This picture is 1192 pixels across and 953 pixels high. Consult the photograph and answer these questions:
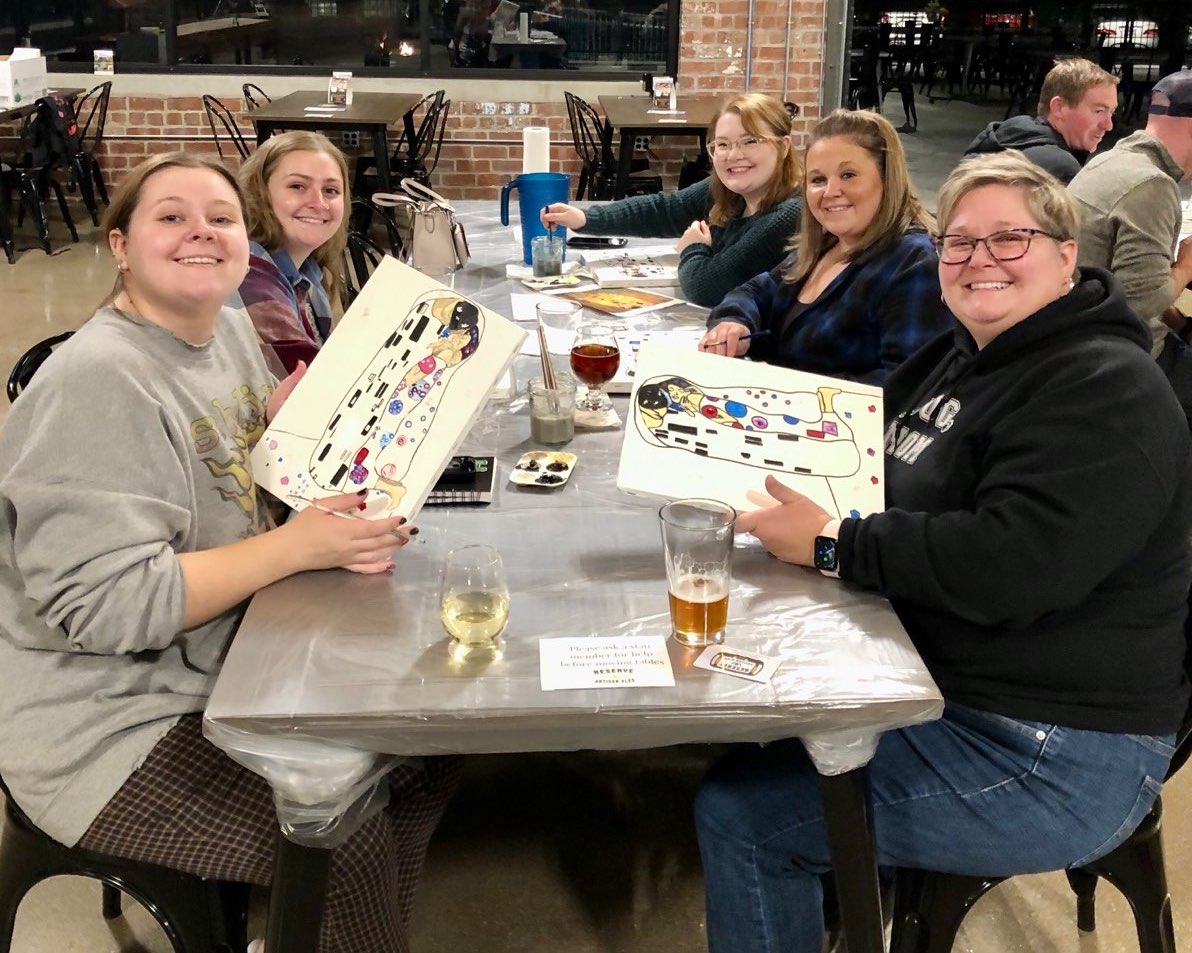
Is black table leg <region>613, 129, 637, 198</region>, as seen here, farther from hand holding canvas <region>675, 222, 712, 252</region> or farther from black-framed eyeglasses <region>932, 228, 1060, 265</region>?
black-framed eyeglasses <region>932, 228, 1060, 265</region>

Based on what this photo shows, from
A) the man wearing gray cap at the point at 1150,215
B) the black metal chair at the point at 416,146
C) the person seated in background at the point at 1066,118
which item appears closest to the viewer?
the man wearing gray cap at the point at 1150,215

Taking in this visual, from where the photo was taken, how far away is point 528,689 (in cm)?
120

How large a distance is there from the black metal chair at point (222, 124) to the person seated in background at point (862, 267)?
5.28m

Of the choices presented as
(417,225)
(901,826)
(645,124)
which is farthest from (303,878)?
(645,124)

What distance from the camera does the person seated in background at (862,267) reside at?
2.12 metres

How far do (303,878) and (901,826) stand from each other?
28.1 inches

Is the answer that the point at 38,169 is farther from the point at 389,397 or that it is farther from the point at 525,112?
the point at 389,397

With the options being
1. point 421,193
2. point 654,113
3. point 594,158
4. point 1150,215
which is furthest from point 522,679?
point 594,158

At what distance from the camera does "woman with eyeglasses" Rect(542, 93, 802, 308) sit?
2.80m

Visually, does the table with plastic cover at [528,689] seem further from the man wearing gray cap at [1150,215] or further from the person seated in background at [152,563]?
the man wearing gray cap at [1150,215]

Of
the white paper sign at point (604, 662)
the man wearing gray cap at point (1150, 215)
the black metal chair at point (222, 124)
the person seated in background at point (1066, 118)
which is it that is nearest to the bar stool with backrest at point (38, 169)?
the black metal chair at point (222, 124)

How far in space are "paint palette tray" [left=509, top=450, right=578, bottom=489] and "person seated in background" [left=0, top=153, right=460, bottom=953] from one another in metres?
0.30

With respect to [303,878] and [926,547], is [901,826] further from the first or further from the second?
[303,878]

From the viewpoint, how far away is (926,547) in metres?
1.35
